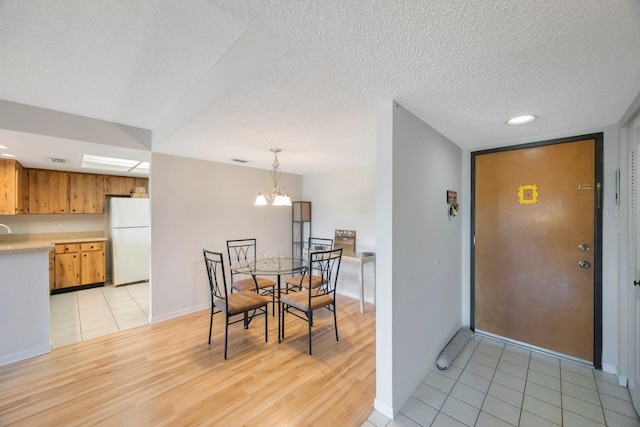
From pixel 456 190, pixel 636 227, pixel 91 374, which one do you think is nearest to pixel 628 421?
pixel 636 227

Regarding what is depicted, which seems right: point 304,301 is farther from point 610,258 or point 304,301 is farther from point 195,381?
point 610,258

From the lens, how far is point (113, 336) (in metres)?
2.77

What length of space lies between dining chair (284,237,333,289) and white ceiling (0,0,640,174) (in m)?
1.81

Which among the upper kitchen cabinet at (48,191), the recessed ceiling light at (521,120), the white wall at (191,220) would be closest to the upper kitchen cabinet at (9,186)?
the upper kitchen cabinet at (48,191)

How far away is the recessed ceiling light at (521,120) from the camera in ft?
6.45

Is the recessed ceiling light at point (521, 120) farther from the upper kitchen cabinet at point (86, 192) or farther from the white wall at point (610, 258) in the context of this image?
the upper kitchen cabinet at point (86, 192)

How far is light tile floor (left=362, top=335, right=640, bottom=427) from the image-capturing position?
165cm

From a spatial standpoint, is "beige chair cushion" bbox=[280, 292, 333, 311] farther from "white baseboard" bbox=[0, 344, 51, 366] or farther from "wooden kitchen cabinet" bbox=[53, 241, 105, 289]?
"wooden kitchen cabinet" bbox=[53, 241, 105, 289]

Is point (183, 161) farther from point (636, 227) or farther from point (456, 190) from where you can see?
point (636, 227)

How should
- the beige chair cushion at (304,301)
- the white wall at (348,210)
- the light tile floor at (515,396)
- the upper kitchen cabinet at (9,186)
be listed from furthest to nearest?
the white wall at (348,210) → the upper kitchen cabinet at (9,186) → the beige chair cushion at (304,301) → the light tile floor at (515,396)

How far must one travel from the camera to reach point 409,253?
1861mm

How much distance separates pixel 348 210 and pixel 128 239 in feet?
13.4

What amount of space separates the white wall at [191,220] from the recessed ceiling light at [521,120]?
3.39 metres

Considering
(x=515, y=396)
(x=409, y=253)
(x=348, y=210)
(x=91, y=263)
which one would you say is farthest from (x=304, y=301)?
(x=91, y=263)
